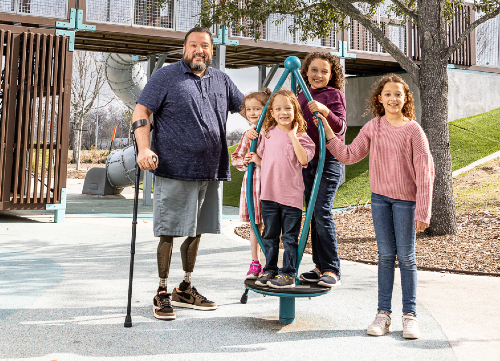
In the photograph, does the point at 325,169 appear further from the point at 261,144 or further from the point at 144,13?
the point at 144,13

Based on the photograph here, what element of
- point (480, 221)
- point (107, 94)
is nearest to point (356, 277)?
point (480, 221)

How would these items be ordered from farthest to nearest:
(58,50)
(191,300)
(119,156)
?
(119,156)
(58,50)
(191,300)

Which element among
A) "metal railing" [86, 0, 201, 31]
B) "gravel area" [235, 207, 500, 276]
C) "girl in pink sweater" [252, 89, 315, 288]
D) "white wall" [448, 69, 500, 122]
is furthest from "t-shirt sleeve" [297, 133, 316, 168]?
"white wall" [448, 69, 500, 122]

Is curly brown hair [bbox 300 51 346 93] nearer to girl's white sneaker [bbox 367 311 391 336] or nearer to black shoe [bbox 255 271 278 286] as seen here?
black shoe [bbox 255 271 278 286]

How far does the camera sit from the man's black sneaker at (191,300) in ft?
13.4

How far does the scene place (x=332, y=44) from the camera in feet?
44.4

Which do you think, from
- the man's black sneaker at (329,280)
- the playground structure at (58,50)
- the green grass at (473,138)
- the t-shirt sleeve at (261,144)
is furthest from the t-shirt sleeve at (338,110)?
the green grass at (473,138)

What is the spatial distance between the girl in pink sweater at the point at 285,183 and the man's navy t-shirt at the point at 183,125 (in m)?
0.54

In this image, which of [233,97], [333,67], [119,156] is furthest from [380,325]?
[119,156]

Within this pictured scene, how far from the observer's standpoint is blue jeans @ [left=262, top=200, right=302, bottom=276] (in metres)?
3.50

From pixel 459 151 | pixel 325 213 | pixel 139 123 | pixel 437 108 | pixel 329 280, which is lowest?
pixel 329 280

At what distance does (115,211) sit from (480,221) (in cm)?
766

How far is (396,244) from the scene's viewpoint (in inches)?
141

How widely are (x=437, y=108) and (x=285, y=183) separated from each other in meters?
4.86
